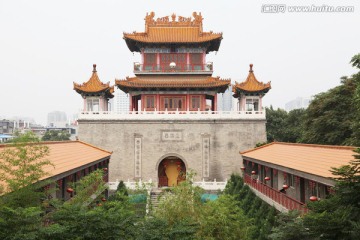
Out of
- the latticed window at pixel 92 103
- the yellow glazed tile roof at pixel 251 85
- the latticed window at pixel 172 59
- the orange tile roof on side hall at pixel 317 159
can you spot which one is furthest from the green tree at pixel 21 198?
the latticed window at pixel 172 59

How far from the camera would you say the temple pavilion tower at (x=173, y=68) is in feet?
98.6

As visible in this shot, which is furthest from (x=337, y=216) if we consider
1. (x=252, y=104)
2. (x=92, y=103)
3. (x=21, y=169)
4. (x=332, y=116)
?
(x=92, y=103)

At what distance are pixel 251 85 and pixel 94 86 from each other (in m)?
13.7

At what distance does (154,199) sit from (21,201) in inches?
648

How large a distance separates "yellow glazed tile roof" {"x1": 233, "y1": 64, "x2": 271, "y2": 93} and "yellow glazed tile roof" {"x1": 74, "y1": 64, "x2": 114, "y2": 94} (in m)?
11.2

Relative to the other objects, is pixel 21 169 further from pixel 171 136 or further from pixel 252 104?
pixel 252 104

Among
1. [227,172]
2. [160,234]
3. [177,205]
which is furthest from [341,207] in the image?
[227,172]

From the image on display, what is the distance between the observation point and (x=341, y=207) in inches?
277

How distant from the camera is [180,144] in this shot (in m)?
28.9

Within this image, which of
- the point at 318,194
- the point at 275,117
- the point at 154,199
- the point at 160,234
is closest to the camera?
the point at 160,234

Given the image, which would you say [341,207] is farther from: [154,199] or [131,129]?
[131,129]

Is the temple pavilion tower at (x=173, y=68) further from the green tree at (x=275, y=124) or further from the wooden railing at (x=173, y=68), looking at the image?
the green tree at (x=275, y=124)

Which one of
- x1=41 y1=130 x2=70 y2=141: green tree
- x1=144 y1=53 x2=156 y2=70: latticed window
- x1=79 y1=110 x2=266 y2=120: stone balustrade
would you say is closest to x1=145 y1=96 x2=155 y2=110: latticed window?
x1=79 y1=110 x2=266 y2=120: stone balustrade

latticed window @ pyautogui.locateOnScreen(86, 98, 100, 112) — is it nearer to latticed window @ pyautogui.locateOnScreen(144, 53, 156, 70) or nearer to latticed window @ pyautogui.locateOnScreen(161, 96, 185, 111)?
latticed window @ pyautogui.locateOnScreen(144, 53, 156, 70)
